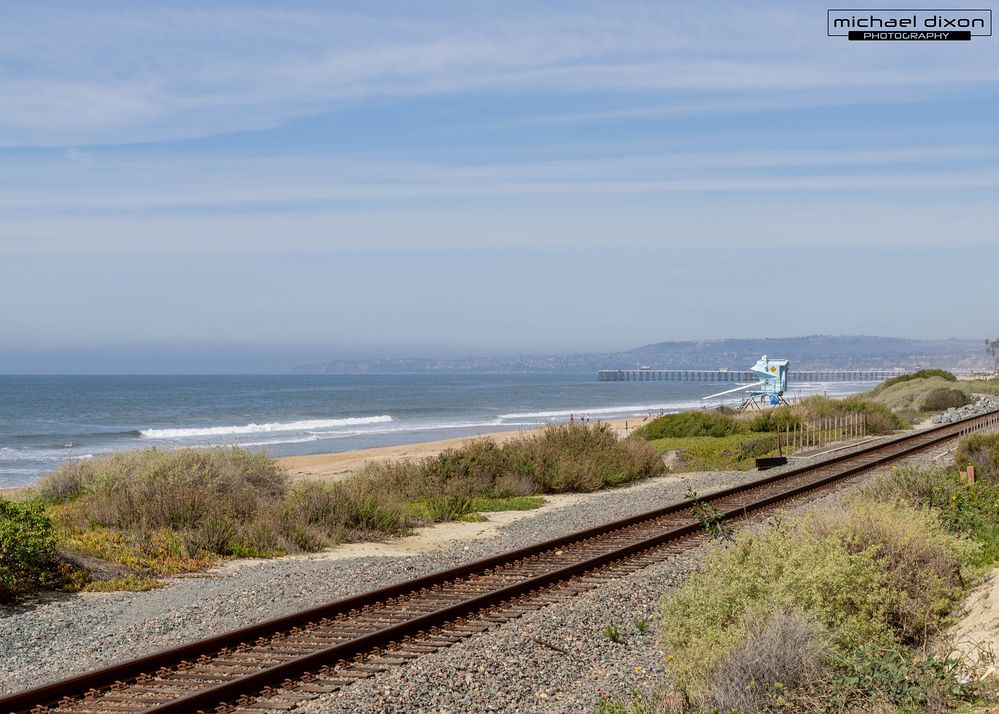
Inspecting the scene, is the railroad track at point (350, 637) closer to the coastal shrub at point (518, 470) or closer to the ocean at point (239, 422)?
the coastal shrub at point (518, 470)

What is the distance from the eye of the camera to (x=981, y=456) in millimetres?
21203

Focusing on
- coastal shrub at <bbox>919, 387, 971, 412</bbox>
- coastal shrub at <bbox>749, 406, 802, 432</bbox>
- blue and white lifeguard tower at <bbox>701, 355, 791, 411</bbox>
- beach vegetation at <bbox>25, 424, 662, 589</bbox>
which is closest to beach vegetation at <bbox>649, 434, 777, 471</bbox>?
coastal shrub at <bbox>749, 406, 802, 432</bbox>

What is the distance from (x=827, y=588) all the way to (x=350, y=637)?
459cm

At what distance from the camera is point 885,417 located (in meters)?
A: 42.2

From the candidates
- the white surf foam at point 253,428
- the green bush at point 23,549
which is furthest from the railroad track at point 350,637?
the white surf foam at point 253,428

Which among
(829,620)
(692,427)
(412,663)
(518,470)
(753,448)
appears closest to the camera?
(829,620)

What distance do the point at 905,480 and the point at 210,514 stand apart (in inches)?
438

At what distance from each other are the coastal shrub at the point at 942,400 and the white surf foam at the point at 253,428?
43245 mm

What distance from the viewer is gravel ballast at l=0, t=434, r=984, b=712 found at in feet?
27.5

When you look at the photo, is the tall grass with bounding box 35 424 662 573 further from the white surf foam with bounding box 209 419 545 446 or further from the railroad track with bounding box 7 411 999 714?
the white surf foam with bounding box 209 419 545 446

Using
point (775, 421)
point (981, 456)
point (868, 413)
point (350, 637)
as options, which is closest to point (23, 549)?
point (350, 637)

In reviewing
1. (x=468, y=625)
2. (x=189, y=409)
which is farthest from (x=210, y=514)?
(x=189, y=409)

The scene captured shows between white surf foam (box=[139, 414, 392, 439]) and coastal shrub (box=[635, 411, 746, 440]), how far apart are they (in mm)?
38235

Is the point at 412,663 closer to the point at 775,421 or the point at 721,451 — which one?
Answer: the point at 721,451
